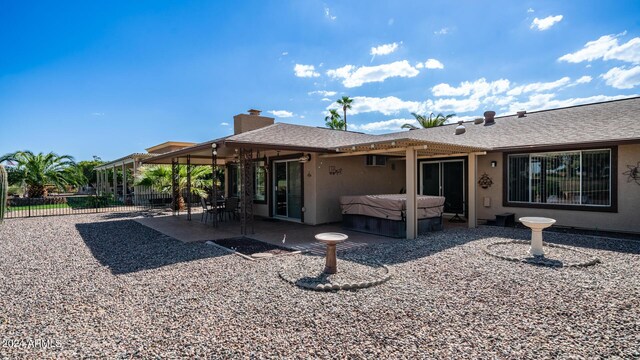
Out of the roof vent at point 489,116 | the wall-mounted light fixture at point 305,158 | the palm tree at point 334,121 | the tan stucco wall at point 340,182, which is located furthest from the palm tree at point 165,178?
the palm tree at point 334,121

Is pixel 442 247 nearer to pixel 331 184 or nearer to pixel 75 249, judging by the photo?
pixel 331 184

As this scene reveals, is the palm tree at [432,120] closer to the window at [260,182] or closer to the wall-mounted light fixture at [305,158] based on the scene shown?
the window at [260,182]

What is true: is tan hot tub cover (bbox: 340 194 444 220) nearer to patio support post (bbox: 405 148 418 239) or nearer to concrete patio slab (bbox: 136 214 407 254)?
patio support post (bbox: 405 148 418 239)

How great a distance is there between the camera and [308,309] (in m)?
3.82

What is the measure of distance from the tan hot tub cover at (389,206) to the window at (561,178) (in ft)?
10.4

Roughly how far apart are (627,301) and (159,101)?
21.2 meters

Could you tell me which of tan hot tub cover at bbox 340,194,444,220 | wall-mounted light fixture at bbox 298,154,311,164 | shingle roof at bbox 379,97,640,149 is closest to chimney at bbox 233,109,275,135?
wall-mounted light fixture at bbox 298,154,311,164

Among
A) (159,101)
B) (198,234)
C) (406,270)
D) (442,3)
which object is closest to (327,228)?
(198,234)

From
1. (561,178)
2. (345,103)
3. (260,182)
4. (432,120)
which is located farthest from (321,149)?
(345,103)

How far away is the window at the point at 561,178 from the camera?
357 inches

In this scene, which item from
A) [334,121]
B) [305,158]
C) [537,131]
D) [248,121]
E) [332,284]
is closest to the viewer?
[332,284]

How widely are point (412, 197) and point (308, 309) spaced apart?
16.8ft

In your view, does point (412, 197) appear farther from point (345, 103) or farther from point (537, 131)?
point (345, 103)

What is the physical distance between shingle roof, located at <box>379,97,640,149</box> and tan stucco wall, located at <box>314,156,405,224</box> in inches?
105
